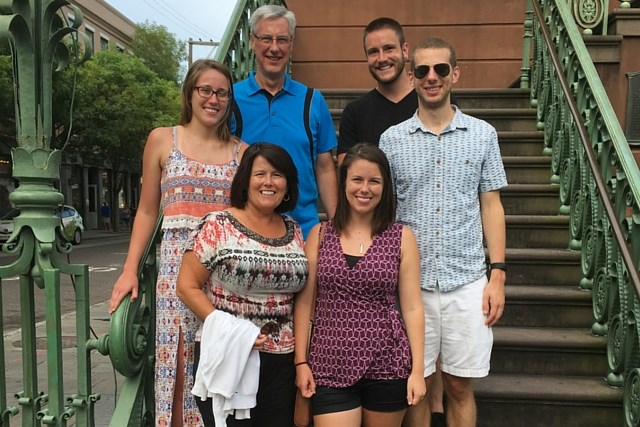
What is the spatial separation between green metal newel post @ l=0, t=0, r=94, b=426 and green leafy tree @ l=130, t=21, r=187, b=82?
112 ft

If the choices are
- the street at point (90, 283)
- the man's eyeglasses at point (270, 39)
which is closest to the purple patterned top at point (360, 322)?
the man's eyeglasses at point (270, 39)

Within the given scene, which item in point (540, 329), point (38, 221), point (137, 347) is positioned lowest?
point (540, 329)

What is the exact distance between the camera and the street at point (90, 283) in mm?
8539

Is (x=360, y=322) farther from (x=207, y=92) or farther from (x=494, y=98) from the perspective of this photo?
(x=494, y=98)

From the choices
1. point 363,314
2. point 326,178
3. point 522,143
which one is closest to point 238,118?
point 326,178

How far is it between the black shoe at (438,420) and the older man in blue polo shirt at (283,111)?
107 centimetres

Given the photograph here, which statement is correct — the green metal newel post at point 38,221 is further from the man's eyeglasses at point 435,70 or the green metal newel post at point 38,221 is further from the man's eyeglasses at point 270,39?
the man's eyeglasses at point 435,70

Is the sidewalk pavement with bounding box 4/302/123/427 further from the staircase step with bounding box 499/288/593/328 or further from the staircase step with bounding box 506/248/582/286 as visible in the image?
the staircase step with bounding box 506/248/582/286

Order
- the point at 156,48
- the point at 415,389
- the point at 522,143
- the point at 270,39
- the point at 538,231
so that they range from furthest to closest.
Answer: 1. the point at 156,48
2. the point at 522,143
3. the point at 538,231
4. the point at 270,39
5. the point at 415,389

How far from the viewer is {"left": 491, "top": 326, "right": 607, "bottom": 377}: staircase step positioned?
3.43m

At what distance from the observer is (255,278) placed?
2.04 meters

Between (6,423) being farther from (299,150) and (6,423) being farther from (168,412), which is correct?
(299,150)

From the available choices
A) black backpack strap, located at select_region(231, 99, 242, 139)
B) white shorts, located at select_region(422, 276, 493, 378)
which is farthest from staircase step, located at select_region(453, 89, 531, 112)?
white shorts, located at select_region(422, 276, 493, 378)

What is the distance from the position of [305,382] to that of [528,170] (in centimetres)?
351
